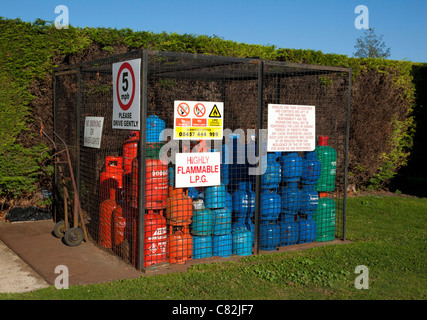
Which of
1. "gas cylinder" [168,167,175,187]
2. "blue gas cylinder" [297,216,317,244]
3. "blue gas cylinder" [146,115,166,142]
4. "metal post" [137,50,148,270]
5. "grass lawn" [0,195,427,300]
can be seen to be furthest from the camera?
"blue gas cylinder" [297,216,317,244]

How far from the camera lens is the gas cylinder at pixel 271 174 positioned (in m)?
6.56

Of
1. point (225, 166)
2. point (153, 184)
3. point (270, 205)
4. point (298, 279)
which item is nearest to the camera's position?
point (298, 279)

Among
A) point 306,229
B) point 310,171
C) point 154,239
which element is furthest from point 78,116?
point 306,229

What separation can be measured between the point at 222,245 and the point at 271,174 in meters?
1.22

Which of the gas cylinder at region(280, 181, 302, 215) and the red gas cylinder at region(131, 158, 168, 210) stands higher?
the red gas cylinder at region(131, 158, 168, 210)

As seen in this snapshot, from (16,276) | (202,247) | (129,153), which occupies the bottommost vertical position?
(16,276)

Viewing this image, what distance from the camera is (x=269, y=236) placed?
670cm

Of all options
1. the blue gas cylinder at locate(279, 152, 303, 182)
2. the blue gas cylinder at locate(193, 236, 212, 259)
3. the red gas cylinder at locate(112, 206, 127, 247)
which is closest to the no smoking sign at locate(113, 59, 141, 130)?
the red gas cylinder at locate(112, 206, 127, 247)

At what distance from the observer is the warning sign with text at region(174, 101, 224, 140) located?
231 inches

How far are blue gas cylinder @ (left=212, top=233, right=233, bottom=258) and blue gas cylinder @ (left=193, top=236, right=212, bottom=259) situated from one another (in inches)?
2.5

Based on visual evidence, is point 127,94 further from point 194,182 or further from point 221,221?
point 221,221

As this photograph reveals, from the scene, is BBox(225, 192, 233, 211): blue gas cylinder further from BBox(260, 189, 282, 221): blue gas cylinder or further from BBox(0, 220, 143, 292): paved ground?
BBox(0, 220, 143, 292): paved ground

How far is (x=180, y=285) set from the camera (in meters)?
5.16
